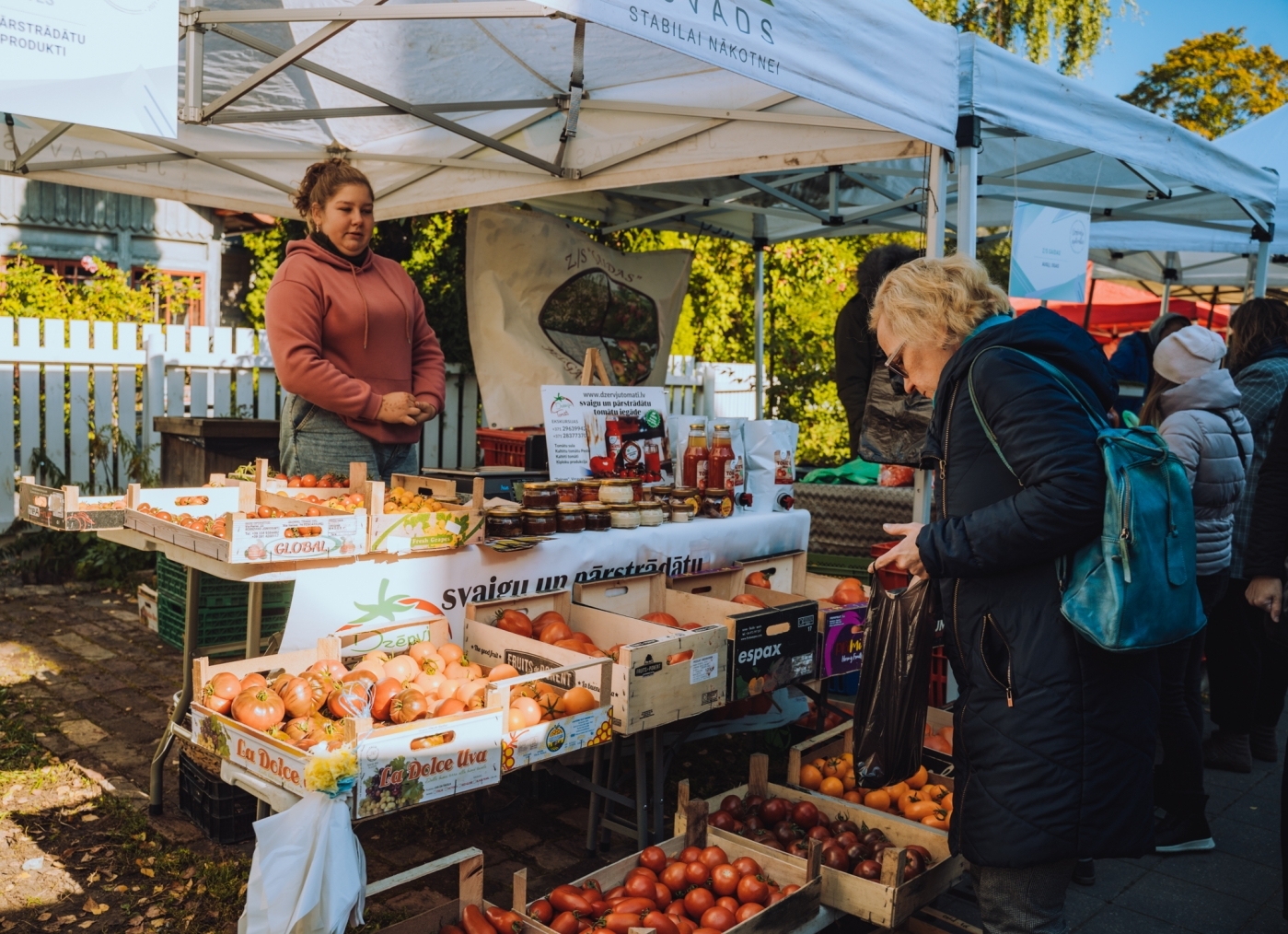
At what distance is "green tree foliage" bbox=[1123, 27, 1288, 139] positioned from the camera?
877 inches

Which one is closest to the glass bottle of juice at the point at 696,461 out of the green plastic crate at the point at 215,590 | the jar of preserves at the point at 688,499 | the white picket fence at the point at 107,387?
the jar of preserves at the point at 688,499

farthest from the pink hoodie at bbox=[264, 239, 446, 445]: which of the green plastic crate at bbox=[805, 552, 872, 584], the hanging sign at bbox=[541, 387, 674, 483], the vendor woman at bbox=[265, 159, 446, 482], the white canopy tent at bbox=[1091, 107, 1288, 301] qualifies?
the white canopy tent at bbox=[1091, 107, 1288, 301]

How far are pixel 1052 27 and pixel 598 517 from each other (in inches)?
647

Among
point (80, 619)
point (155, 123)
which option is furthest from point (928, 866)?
point (80, 619)

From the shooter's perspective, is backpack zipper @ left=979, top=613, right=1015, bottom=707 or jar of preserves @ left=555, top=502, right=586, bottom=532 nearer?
backpack zipper @ left=979, top=613, right=1015, bottom=707

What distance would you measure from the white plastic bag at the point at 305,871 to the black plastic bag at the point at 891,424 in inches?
123

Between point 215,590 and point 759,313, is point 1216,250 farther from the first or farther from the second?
point 215,590

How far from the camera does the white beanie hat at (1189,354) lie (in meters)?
3.85

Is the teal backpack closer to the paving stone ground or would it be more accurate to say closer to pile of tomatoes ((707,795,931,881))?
pile of tomatoes ((707,795,931,881))

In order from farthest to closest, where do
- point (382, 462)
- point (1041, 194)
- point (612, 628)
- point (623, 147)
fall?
point (1041, 194) → point (623, 147) → point (382, 462) → point (612, 628)

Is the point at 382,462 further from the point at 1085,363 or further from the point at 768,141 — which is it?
the point at 1085,363

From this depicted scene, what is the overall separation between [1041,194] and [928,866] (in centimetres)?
631

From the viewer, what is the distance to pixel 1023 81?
414 centimetres

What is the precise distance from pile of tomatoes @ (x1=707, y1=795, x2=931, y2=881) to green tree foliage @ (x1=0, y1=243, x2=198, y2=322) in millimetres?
7057
